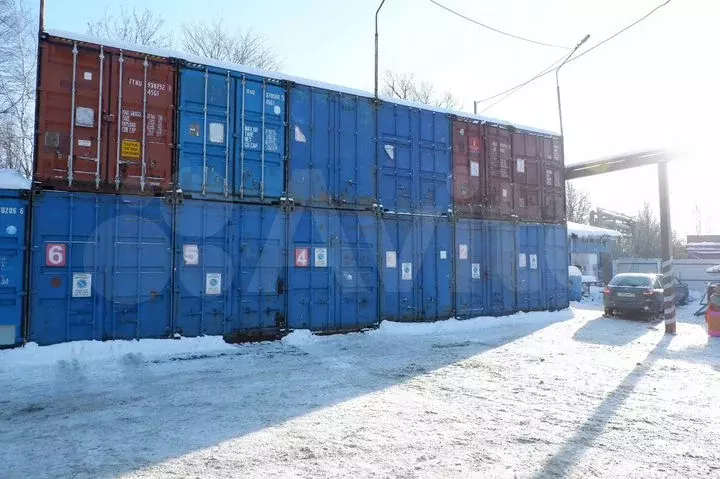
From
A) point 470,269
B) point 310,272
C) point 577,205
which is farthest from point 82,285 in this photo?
point 577,205

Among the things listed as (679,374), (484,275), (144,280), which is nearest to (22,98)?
(144,280)

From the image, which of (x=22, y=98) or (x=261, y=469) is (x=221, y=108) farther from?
(x=22, y=98)

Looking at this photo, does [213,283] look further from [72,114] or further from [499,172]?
[499,172]

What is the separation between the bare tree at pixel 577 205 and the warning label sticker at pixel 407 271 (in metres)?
57.8

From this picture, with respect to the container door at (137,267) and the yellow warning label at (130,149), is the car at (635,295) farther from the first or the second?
the yellow warning label at (130,149)

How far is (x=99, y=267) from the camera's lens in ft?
29.7

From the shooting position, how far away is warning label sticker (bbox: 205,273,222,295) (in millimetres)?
10047

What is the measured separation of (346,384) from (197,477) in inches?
136

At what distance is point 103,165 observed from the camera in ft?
30.3

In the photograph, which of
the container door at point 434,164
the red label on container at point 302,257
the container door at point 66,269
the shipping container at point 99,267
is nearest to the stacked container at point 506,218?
the container door at point 434,164

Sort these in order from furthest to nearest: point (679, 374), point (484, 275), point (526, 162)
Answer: point (526, 162) < point (484, 275) < point (679, 374)

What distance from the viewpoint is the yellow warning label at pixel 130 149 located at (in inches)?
372

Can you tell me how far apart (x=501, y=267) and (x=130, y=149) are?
11268 millimetres

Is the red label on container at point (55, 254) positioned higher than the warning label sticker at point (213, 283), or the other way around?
the red label on container at point (55, 254)
